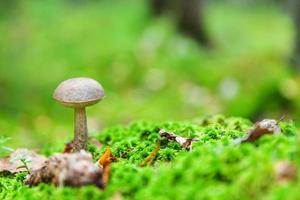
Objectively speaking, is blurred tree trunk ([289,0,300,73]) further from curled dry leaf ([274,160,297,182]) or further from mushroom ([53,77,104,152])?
curled dry leaf ([274,160,297,182])

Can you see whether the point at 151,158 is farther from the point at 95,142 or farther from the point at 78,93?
the point at 95,142

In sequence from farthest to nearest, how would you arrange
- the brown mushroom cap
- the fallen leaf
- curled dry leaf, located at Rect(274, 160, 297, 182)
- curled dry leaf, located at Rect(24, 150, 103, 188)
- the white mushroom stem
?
1. the fallen leaf
2. the white mushroom stem
3. the brown mushroom cap
4. curled dry leaf, located at Rect(24, 150, 103, 188)
5. curled dry leaf, located at Rect(274, 160, 297, 182)

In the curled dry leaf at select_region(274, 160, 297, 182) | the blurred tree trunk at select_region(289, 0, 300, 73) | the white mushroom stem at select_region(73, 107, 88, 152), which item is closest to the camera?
the curled dry leaf at select_region(274, 160, 297, 182)


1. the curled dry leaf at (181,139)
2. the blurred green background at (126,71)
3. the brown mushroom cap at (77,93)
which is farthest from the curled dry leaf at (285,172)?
the blurred green background at (126,71)

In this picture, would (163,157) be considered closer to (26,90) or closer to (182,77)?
(26,90)

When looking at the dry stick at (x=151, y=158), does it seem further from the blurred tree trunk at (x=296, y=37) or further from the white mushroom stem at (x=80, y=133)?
the blurred tree trunk at (x=296, y=37)

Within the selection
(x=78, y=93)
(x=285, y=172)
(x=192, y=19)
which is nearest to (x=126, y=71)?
(x=192, y=19)

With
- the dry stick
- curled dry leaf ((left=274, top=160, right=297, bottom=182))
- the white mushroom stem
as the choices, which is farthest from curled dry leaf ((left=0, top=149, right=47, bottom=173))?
curled dry leaf ((left=274, top=160, right=297, bottom=182))
